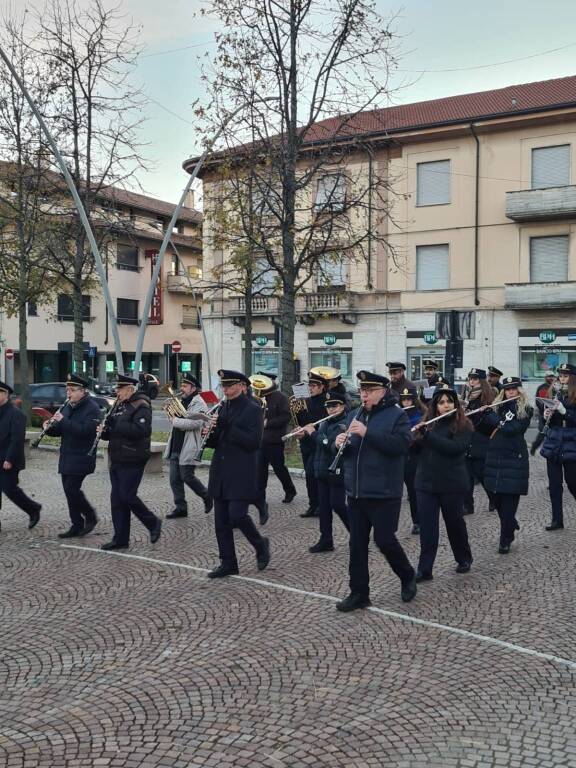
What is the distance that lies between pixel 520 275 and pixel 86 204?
1929 centimetres

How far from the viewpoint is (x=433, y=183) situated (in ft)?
115

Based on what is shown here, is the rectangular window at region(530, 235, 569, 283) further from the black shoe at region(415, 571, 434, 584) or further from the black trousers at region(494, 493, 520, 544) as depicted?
the black shoe at region(415, 571, 434, 584)

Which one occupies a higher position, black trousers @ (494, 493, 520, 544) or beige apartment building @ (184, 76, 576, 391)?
beige apartment building @ (184, 76, 576, 391)

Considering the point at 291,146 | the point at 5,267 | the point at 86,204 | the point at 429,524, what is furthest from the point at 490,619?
the point at 5,267

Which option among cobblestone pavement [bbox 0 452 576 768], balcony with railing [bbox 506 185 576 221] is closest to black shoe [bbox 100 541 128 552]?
cobblestone pavement [bbox 0 452 576 768]

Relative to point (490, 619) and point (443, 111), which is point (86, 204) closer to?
point (490, 619)

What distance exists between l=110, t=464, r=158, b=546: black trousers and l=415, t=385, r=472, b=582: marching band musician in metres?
2.96

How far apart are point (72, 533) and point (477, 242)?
2838 cm

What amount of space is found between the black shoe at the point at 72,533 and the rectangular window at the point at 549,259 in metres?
27.6

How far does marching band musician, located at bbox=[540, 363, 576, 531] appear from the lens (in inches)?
364

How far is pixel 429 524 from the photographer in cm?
709

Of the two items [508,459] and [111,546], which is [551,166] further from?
[111,546]

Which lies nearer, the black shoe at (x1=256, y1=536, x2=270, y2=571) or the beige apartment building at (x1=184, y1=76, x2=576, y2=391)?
the black shoe at (x1=256, y1=536, x2=270, y2=571)

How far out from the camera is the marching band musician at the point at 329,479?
814 centimetres
